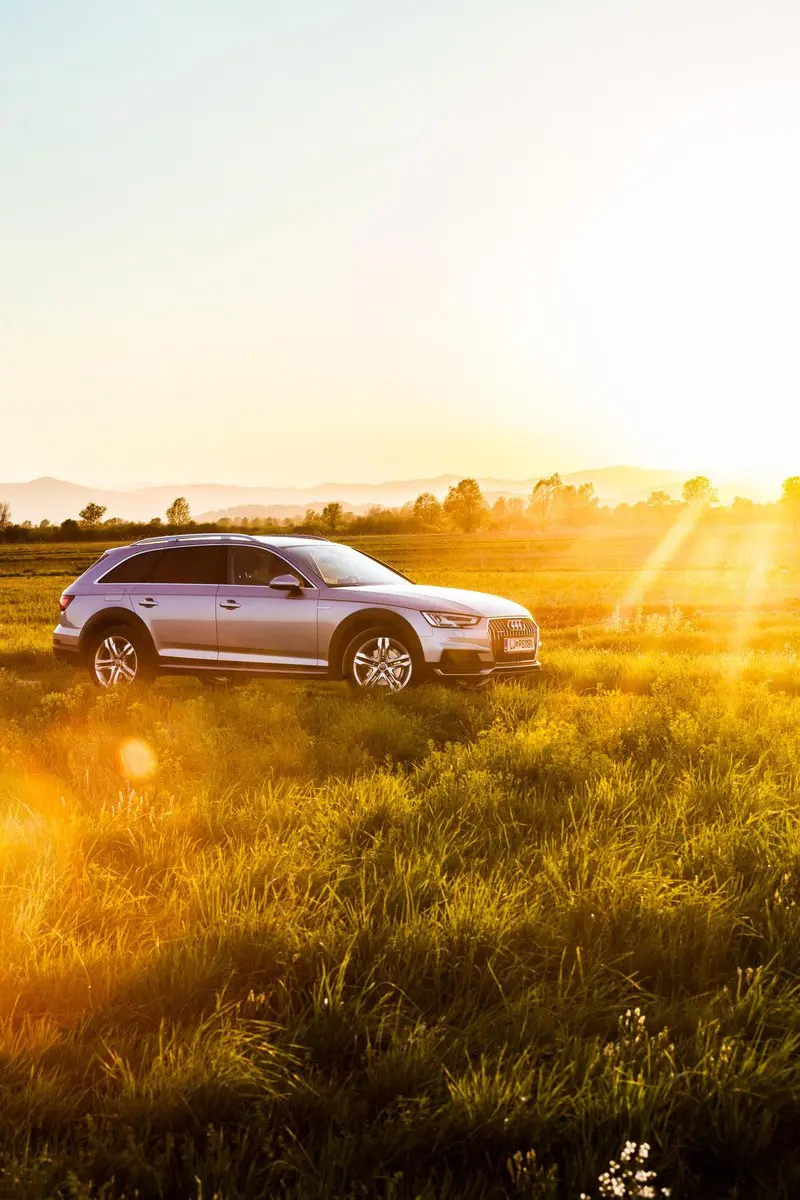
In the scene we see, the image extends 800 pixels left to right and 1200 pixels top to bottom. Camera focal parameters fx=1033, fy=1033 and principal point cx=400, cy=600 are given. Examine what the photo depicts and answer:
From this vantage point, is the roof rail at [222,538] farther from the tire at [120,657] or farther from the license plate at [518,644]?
the license plate at [518,644]

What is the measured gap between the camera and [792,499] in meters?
109

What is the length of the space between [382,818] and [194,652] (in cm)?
638

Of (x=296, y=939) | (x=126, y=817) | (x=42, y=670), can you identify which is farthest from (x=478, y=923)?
(x=42, y=670)

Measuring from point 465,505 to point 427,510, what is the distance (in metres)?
6.84

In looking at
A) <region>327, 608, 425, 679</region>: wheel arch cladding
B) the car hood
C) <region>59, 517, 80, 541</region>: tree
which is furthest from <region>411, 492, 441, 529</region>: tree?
<region>327, 608, 425, 679</region>: wheel arch cladding

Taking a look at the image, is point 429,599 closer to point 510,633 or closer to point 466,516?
point 510,633

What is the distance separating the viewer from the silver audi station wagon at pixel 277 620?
1037 cm

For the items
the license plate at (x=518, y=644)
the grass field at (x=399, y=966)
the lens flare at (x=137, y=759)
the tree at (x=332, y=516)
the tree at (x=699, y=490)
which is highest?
the tree at (x=699, y=490)

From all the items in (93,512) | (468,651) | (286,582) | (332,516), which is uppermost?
(93,512)

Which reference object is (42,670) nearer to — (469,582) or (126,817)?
(126,817)

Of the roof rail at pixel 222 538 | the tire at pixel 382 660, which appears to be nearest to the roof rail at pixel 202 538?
the roof rail at pixel 222 538

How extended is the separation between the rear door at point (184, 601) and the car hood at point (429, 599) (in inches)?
61.9

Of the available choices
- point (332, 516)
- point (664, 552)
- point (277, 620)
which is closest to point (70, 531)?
point (332, 516)

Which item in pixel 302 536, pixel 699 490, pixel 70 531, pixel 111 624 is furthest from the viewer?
pixel 699 490
